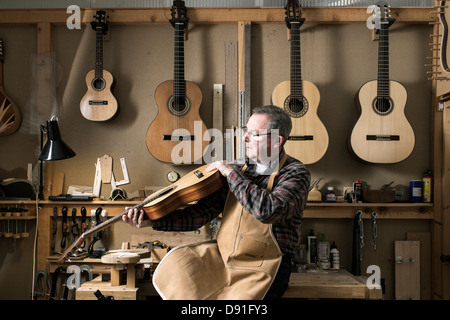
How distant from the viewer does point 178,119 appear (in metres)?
3.52

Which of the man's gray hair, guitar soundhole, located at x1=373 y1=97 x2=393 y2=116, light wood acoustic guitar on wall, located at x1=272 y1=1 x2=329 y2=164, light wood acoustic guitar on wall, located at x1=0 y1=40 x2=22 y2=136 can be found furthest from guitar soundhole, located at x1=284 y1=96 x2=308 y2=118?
light wood acoustic guitar on wall, located at x1=0 y1=40 x2=22 y2=136

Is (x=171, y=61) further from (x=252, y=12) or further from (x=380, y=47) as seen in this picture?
(x=380, y=47)

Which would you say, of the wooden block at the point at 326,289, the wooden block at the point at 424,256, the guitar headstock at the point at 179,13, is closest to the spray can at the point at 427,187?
the wooden block at the point at 424,256

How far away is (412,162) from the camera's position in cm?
372

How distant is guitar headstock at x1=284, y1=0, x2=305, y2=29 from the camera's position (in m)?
3.52

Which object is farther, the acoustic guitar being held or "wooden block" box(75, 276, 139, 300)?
"wooden block" box(75, 276, 139, 300)

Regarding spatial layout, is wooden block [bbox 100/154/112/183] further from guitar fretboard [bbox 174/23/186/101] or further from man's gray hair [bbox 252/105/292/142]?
man's gray hair [bbox 252/105/292/142]

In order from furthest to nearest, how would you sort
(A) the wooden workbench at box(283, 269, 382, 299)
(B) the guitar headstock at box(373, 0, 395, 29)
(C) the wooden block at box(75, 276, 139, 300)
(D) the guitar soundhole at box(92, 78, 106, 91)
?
(D) the guitar soundhole at box(92, 78, 106, 91), (B) the guitar headstock at box(373, 0, 395, 29), (A) the wooden workbench at box(283, 269, 382, 299), (C) the wooden block at box(75, 276, 139, 300)

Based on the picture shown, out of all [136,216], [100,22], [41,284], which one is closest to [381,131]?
[136,216]

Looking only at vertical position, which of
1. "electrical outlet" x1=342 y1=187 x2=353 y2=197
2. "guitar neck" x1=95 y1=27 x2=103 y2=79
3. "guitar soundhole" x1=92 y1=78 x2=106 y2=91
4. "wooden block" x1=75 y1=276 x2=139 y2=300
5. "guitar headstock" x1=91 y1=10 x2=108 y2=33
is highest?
"guitar headstock" x1=91 y1=10 x2=108 y2=33

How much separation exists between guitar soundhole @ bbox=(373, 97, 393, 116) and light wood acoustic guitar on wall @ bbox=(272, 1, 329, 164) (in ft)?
1.57
